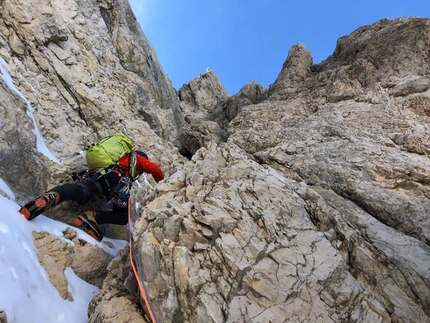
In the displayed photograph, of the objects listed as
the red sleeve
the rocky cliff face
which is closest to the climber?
the red sleeve

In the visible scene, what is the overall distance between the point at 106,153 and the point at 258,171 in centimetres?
440

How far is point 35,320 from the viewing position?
5.01 metres

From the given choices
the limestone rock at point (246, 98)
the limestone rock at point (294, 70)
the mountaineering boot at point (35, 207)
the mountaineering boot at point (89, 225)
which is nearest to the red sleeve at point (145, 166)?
the mountaineering boot at point (89, 225)

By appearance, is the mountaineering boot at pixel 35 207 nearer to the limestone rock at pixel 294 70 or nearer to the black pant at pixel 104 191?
the black pant at pixel 104 191

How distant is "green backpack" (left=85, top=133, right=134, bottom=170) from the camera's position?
8.81m

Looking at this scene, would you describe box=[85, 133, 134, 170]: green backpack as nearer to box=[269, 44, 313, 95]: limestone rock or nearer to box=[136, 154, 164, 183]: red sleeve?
box=[136, 154, 164, 183]: red sleeve

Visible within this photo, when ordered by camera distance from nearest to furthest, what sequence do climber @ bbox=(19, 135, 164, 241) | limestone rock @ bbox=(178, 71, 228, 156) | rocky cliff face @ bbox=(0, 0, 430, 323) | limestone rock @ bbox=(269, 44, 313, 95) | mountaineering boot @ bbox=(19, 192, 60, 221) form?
rocky cliff face @ bbox=(0, 0, 430, 323), mountaineering boot @ bbox=(19, 192, 60, 221), climber @ bbox=(19, 135, 164, 241), limestone rock @ bbox=(178, 71, 228, 156), limestone rock @ bbox=(269, 44, 313, 95)

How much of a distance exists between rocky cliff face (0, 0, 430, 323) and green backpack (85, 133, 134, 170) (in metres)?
1.06

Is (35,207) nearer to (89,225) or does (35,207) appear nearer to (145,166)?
(89,225)

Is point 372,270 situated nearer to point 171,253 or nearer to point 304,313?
point 304,313

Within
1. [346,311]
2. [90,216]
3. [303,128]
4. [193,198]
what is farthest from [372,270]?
[303,128]

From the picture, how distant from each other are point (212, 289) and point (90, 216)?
14.9 feet

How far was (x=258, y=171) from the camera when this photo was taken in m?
8.80

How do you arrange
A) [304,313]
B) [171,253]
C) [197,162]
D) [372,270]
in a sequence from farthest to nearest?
[197,162] → [372,270] → [171,253] → [304,313]
